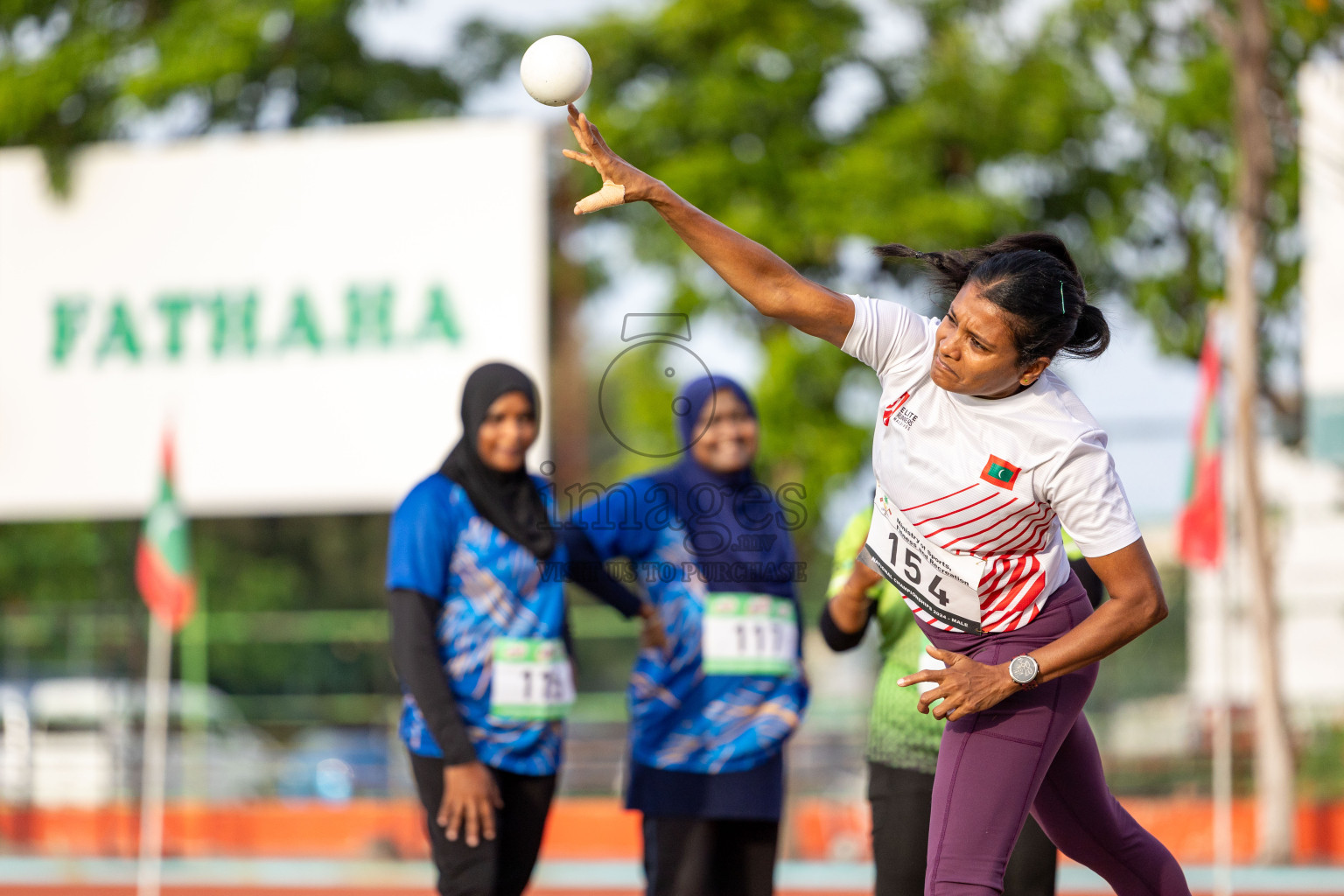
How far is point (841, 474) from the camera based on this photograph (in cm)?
1519

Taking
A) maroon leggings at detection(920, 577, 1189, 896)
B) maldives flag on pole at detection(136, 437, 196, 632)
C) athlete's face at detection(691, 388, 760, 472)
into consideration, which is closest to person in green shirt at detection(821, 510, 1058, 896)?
maroon leggings at detection(920, 577, 1189, 896)

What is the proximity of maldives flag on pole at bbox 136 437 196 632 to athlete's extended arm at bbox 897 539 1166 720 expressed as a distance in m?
7.88

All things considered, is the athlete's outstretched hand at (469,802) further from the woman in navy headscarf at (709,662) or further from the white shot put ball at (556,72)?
the white shot put ball at (556,72)

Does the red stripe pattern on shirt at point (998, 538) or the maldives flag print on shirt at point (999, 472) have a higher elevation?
the maldives flag print on shirt at point (999, 472)

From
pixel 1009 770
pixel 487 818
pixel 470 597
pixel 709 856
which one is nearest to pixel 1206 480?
pixel 709 856

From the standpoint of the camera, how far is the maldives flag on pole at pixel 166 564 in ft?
34.1

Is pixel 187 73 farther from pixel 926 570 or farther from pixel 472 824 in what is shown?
pixel 926 570

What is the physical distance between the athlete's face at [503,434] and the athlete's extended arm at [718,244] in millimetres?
1391

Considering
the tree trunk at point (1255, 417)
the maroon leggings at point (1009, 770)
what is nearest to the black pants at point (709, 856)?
the maroon leggings at point (1009, 770)

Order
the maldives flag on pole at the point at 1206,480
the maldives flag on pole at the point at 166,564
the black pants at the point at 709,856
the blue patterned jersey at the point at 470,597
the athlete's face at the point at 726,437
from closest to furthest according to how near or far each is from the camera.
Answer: the blue patterned jersey at the point at 470,597
the black pants at the point at 709,856
the athlete's face at the point at 726,437
the maldives flag on pole at the point at 1206,480
the maldives flag on pole at the point at 166,564

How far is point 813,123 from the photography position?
16.5 metres

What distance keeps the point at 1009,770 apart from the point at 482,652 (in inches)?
63.9

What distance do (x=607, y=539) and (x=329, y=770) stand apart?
1029cm

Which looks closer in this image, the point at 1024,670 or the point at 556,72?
the point at 1024,670
